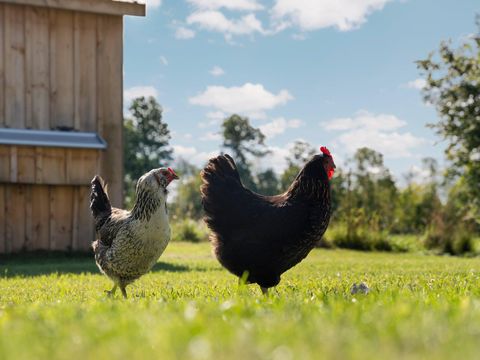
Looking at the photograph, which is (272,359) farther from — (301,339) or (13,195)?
(13,195)

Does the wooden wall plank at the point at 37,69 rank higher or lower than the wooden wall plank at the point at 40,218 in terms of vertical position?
higher

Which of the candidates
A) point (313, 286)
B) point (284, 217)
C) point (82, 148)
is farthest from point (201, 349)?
point (82, 148)

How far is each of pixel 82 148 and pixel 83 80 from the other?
1.63 m

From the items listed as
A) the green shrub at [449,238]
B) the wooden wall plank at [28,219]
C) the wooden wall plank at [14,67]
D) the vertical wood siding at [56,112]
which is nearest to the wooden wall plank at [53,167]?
the vertical wood siding at [56,112]

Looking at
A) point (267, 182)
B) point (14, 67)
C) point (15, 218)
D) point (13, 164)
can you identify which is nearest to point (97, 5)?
point (14, 67)

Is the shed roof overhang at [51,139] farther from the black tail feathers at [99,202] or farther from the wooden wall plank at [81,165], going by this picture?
the black tail feathers at [99,202]

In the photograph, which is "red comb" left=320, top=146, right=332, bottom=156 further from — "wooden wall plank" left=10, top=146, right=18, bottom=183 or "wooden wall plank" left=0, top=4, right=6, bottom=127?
"wooden wall plank" left=0, top=4, right=6, bottom=127

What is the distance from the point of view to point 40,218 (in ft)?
41.1

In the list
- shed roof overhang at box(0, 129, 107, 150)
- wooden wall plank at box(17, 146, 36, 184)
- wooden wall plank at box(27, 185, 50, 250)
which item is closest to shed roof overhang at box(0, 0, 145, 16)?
shed roof overhang at box(0, 129, 107, 150)

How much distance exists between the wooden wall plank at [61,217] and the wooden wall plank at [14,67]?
1694mm

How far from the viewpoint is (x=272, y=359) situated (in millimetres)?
1835

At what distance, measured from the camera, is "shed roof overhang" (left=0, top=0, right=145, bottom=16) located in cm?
1218

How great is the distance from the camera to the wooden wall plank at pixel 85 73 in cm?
1266

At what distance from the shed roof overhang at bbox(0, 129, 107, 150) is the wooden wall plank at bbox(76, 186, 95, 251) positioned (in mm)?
1097
